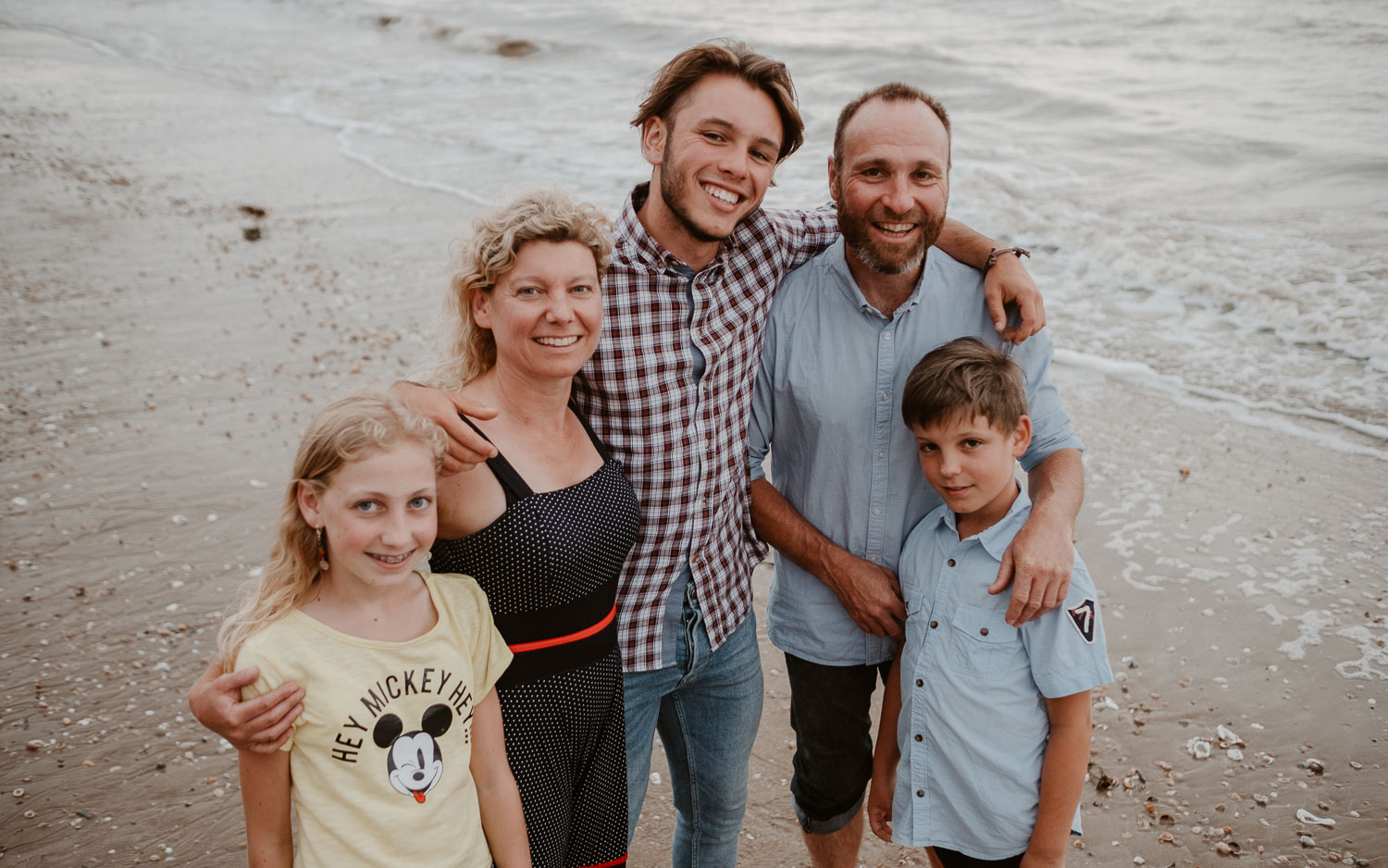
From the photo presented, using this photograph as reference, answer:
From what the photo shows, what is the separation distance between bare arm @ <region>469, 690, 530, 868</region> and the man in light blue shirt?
44.5 inches

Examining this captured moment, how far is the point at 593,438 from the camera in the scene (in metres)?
2.67

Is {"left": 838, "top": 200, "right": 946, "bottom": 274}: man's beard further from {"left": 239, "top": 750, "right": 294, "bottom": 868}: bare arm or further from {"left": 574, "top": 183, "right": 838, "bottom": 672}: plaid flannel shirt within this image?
{"left": 239, "top": 750, "right": 294, "bottom": 868}: bare arm

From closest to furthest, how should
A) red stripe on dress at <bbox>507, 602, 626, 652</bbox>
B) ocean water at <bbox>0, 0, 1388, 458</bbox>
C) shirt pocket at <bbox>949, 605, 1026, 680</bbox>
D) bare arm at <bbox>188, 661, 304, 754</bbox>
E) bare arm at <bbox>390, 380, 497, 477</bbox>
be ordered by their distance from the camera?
bare arm at <bbox>188, 661, 304, 754</bbox> → bare arm at <bbox>390, 380, 497, 477</bbox> → red stripe on dress at <bbox>507, 602, 626, 652</bbox> → shirt pocket at <bbox>949, 605, 1026, 680</bbox> → ocean water at <bbox>0, 0, 1388, 458</bbox>

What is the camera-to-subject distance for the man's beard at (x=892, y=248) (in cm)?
285

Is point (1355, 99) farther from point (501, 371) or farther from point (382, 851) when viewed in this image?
point (382, 851)

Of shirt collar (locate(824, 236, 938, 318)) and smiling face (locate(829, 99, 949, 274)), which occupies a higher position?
smiling face (locate(829, 99, 949, 274))

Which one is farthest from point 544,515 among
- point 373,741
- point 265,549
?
point 265,549

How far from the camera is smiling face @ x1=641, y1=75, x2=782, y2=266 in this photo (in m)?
2.78

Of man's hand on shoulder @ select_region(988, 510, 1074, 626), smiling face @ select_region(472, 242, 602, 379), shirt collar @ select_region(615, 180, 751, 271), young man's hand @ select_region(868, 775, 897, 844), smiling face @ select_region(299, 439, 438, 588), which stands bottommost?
young man's hand @ select_region(868, 775, 897, 844)

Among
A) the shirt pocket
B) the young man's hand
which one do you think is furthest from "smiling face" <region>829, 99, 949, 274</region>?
the young man's hand

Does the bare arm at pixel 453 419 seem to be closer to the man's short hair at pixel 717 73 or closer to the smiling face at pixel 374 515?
the smiling face at pixel 374 515

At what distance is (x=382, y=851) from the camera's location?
2.06 m

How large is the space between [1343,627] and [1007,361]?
2976mm

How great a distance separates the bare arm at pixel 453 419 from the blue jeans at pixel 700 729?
87cm
